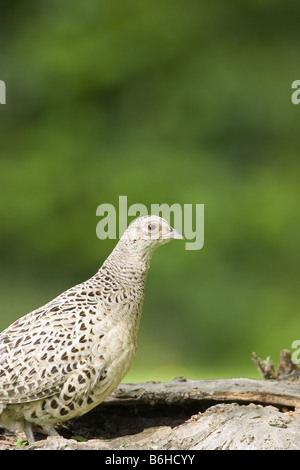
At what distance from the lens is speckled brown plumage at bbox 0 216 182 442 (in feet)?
8.15

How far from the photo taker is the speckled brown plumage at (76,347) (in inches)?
97.8

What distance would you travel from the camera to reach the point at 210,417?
250 cm

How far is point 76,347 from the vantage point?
251cm

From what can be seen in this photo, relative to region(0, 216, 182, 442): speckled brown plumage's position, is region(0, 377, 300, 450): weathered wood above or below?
below

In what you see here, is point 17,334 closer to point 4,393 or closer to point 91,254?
point 4,393

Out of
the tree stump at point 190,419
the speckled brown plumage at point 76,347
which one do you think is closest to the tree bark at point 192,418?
the tree stump at point 190,419

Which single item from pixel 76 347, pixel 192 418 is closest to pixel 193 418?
pixel 192 418

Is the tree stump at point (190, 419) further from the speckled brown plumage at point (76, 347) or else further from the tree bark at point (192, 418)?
the speckled brown plumage at point (76, 347)

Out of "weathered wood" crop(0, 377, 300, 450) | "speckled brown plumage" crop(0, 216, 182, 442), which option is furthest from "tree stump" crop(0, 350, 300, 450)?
"speckled brown plumage" crop(0, 216, 182, 442)

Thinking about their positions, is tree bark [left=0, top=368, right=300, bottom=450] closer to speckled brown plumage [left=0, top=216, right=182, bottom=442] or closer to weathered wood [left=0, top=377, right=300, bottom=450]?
weathered wood [left=0, top=377, right=300, bottom=450]

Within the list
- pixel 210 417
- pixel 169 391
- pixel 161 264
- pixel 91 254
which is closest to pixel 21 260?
pixel 91 254

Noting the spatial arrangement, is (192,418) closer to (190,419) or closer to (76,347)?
(190,419)

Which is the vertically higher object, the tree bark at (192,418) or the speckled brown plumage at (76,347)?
the speckled brown plumage at (76,347)
